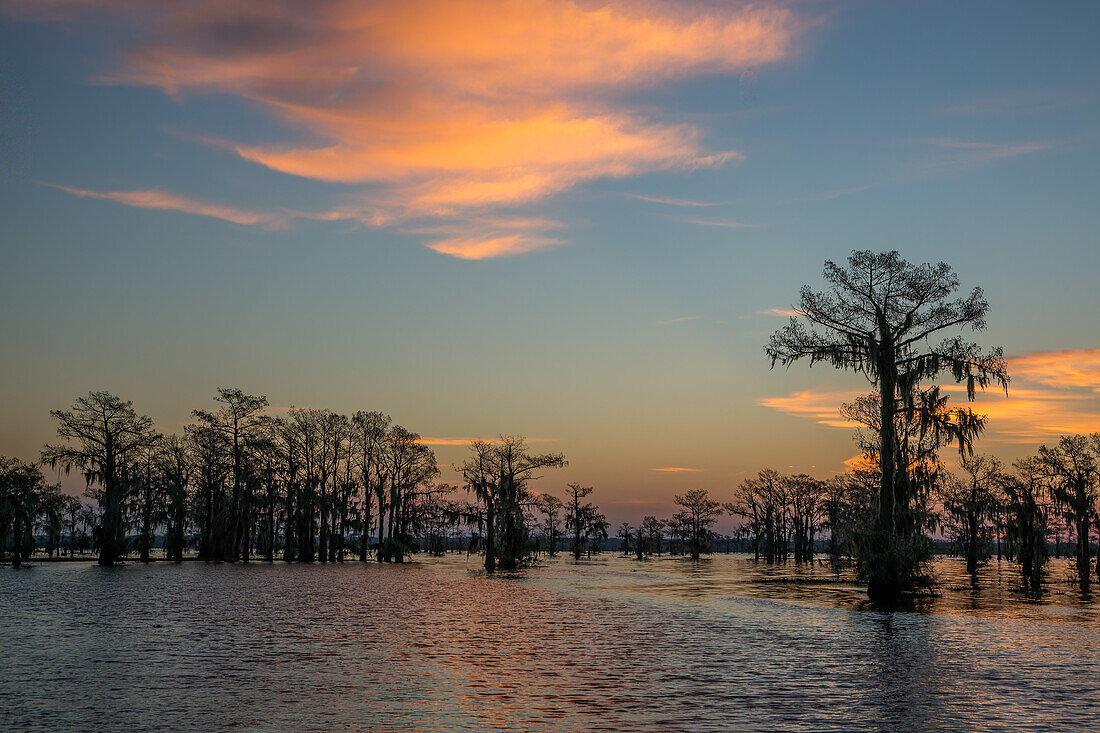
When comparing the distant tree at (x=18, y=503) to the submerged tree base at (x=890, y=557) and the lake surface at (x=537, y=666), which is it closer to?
the lake surface at (x=537, y=666)

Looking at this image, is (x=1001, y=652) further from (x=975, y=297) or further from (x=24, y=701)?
(x=24, y=701)

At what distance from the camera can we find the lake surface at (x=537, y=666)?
12281 millimetres

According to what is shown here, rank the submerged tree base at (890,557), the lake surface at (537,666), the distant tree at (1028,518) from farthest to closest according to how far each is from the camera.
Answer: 1. the distant tree at (1028,518)
2. the submerged tree base at (890,557)
3. the lake surface at (537,666)

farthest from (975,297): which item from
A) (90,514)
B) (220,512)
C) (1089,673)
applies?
(90,514)

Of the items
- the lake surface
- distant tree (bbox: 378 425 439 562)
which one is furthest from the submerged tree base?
distant tree (bbox: 378 425 439 562)

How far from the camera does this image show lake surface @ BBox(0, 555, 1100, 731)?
1228 centimetres

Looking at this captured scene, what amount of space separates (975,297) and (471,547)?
164 ft

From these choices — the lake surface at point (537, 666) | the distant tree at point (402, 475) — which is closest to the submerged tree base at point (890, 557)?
the lake surface at point (537, 666)

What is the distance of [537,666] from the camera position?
17.5 meters

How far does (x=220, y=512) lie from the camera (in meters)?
81.9

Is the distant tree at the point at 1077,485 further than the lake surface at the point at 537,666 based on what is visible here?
Yes

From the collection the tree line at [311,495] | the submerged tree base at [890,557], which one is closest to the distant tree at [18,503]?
A: the tree line at [311,495]

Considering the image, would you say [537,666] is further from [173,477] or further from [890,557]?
[173,477]

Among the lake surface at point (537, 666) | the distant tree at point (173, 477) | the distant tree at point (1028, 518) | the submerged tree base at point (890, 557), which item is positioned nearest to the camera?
the lake surface at point (537, 666)
